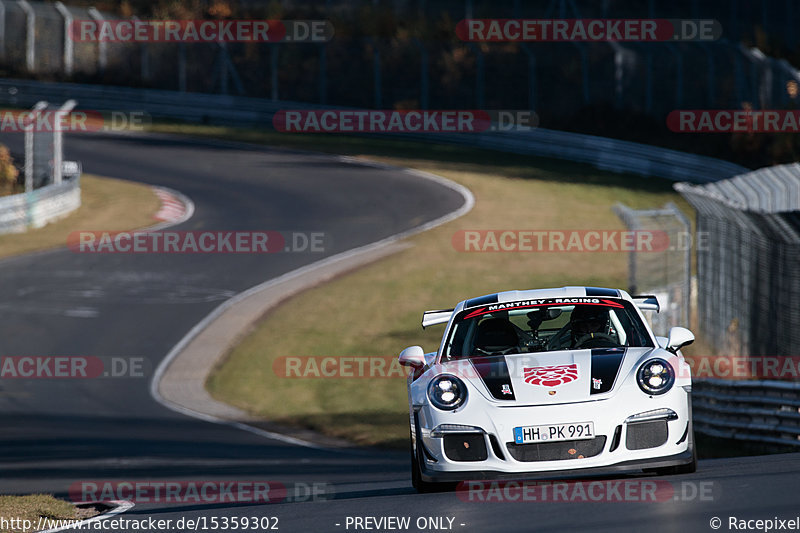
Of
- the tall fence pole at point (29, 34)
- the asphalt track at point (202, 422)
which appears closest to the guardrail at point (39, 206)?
the asphalt track at point (202, 422)

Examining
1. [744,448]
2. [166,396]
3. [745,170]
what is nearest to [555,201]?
[745,170]

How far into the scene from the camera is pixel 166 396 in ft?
57.3

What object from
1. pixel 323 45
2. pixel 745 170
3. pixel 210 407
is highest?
pixel 323 45

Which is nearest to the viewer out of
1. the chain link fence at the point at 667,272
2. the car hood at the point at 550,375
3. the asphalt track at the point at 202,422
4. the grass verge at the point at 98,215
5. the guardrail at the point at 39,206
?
the asphalt track at the point at 202,422

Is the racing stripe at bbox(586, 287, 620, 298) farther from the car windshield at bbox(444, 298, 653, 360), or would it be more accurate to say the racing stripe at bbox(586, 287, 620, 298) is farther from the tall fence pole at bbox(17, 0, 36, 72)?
the tall fence pole at bbox(17, 0, 36, 72)

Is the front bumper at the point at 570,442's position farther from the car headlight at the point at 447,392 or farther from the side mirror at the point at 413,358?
the side mirror at the point at 413,358

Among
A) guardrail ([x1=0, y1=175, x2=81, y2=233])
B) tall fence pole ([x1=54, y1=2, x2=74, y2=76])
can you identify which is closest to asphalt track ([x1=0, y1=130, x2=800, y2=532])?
guardrail ([x1=0, y1=175, x2=81, y2=233])

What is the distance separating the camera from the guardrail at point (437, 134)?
35.0 m

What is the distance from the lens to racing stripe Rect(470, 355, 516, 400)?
7469mm

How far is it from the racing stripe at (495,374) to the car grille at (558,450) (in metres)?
0.34

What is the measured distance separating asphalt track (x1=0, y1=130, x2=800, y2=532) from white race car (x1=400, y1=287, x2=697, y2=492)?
26cm

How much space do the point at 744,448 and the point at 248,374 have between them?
8770 millimetres

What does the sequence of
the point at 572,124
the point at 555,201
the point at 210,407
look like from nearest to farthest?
the point at 210,407, the point at 555,201, the point at 572,124

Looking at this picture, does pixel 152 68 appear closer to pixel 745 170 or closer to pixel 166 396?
pixel 745 170
